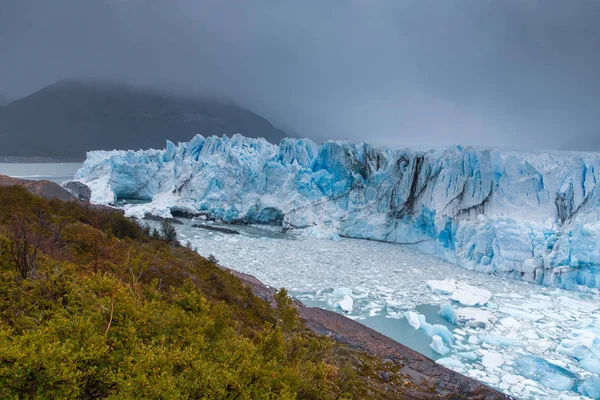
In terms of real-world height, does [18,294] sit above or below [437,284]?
above

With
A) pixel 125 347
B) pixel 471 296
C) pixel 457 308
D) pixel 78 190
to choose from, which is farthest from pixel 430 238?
pixel 78 190

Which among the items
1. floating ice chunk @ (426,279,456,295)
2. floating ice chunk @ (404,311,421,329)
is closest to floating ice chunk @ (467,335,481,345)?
floating ice chunk @ (404,311,421,329)

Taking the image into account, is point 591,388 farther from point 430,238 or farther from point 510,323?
point 430,238

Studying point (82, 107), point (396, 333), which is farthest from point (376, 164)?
point (82, 107)

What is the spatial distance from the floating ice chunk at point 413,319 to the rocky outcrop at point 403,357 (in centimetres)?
120

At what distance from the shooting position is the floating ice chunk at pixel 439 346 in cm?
783

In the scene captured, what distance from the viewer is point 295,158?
83.5 ft

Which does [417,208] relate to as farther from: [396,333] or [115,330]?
[115,330]

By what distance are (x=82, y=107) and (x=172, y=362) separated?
123 metres

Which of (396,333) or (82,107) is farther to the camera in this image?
(82,107)

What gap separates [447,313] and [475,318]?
2.31 ft

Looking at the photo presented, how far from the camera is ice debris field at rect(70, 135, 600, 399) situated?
820cm

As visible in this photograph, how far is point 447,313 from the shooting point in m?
9.46

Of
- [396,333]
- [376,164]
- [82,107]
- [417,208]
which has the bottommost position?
[396,333]
